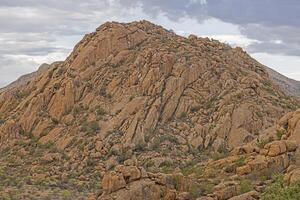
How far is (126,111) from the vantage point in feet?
201

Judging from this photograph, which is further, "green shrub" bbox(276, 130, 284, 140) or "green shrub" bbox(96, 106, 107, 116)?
"green shrub" bbox(96, 106, 107, 116)

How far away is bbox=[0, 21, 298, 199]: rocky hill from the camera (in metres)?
56.3

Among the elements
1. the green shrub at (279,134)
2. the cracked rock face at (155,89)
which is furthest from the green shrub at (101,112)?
the green shrub at (279,134)

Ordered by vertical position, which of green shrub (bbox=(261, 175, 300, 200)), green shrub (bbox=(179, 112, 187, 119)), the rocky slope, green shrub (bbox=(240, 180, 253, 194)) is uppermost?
the rocky slope

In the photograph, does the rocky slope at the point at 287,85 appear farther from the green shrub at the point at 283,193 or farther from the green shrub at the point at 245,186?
Answer: the green shrub at the point at 283,193

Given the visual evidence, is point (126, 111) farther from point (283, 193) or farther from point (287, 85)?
point (287, 85)

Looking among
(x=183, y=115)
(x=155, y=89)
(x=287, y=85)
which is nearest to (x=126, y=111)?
(x=155, y=89)

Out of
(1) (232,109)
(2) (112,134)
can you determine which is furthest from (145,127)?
(1) (232,109)

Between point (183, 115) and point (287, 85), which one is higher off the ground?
point (287, 85)

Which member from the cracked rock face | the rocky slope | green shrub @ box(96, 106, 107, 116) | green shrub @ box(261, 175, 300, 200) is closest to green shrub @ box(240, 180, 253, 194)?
green shrub @ box(261, 175, 300, 200)

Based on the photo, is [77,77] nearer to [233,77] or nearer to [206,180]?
[233,77]

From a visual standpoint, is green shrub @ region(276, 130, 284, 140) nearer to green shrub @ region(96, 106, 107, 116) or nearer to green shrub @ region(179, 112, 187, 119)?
green shrub @ region(179, 112, 187, 119)

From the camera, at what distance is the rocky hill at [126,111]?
185ft

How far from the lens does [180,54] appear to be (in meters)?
67.4
